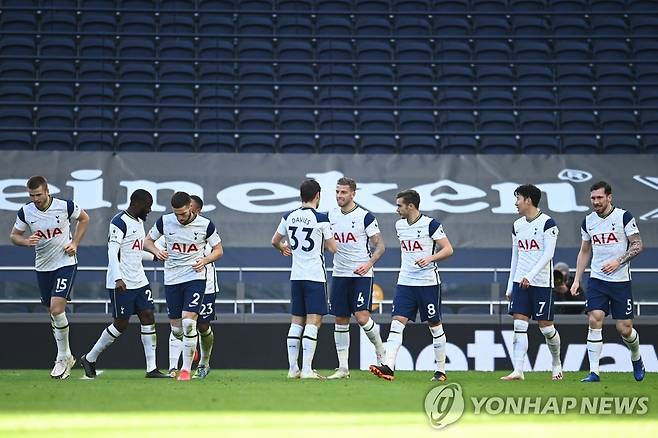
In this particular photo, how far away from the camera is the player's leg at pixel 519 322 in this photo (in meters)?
12.2

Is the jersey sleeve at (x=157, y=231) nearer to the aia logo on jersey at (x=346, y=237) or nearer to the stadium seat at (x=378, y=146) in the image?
the aia logo on jersey at (x=346, y=237)

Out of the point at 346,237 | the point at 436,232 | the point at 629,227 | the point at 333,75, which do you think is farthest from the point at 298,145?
the point at 629,227

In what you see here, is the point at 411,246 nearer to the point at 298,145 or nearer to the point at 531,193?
the point at 531,193

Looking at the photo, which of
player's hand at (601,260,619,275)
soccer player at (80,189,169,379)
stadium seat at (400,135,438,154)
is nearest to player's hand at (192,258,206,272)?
soccer player at (80,189,169,379)

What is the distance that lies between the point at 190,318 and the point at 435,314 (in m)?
2.61

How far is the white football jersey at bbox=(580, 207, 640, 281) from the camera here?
1202cm

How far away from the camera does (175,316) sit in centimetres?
1171

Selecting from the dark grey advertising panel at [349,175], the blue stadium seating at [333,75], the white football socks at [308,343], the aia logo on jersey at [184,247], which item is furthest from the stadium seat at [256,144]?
the white football socks at [308,343]

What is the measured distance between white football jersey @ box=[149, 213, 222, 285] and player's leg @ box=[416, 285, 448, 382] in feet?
7.48

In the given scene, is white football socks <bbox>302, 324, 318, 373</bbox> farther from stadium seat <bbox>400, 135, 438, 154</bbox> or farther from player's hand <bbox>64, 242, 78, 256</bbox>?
stadium seat <bbox>400, 135, 438, 154</bbox>

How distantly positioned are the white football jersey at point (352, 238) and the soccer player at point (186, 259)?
1376 millimetres

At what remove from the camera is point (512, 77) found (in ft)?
75.6

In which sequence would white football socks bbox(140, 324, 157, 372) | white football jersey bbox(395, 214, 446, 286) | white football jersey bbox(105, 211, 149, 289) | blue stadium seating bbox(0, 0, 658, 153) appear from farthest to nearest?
blue stadium seating bbox(0, 0, 658, 153) < white football socks bbox(140, 324, 157, 372) < white football jersey bbox(105, 211, 149, 289) < white football jersey bbox(395, 214, 446, 286)

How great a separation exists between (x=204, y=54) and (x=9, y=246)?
7442 mm
